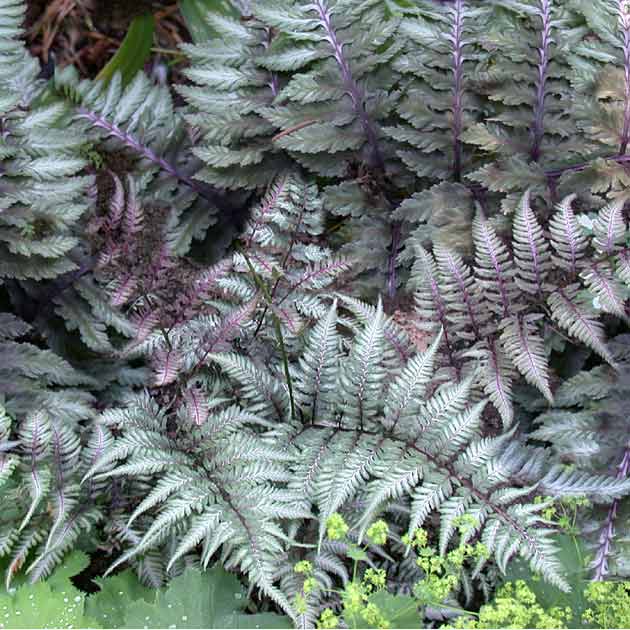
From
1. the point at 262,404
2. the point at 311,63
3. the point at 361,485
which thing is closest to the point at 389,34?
the point at 311,63

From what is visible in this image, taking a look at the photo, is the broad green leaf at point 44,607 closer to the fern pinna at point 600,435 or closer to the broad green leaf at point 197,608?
the broad green leaf at point 197,608

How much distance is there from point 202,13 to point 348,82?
910 millimetres

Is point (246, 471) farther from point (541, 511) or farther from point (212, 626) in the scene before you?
point (541, 511)

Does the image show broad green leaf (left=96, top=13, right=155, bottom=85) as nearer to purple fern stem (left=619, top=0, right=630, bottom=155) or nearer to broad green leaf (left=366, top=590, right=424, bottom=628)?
purple fern stem (left=619, top=0, right=630, bottom=155)

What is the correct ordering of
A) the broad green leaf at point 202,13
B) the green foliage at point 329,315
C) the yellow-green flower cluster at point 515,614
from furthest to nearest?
the broad green leaf at point 202,13 → the green foliage at point 329,315 → the yellow-green flower cluster at point 515,614

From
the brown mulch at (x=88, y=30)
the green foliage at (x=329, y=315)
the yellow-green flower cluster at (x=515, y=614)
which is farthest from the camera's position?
the brown mulch at (x=88, y=30)

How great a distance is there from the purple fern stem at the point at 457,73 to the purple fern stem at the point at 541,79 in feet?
0.73

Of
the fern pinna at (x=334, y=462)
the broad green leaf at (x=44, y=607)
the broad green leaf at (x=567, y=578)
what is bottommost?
the broad green leaf at (x=567, y=578)

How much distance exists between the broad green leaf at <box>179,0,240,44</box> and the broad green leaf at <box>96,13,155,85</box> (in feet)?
0.78

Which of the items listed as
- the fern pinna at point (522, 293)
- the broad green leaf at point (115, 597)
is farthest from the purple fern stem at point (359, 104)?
the broad green leaf at point (115, 597)

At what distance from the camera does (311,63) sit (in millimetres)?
2541

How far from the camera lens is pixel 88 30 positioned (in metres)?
3.54

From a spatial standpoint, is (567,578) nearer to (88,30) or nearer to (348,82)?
(348,82)

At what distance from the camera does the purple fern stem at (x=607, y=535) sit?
2100 mm
